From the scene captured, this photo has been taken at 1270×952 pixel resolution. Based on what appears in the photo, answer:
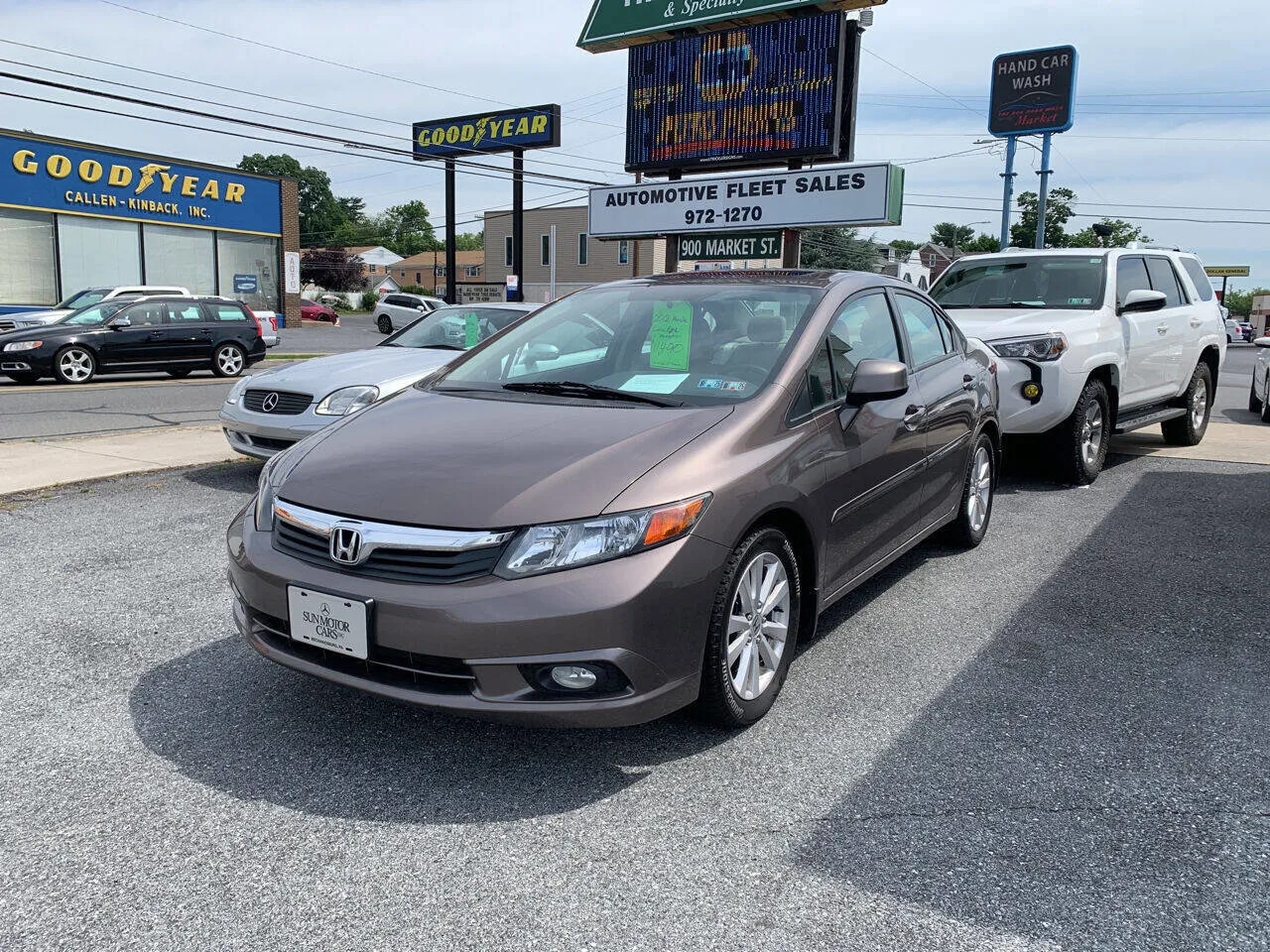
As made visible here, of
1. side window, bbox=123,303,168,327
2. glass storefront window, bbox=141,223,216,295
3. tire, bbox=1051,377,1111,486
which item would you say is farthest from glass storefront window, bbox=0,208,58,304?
tire, bbox=1051,377,1111,486

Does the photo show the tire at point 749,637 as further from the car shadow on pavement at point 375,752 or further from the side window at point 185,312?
the side window at point 185,312

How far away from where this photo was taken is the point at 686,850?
2.72 m

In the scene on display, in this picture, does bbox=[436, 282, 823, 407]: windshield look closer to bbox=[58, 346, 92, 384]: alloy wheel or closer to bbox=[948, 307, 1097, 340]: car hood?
bbox=[948, 307, 1097, 340]: car hood

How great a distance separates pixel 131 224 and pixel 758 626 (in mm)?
33554

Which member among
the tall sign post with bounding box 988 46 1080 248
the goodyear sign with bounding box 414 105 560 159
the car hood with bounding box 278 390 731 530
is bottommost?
the car hood with bounding box 278 390 731 530

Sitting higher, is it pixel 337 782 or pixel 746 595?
pixel 746 595

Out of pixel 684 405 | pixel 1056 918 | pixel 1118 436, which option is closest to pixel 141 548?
pixel 684 405

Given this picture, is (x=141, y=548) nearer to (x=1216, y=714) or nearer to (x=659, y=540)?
(x=659, y=540)

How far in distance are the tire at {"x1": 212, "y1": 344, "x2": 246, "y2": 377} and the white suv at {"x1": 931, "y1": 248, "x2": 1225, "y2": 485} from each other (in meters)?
13.4

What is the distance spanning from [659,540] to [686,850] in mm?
866

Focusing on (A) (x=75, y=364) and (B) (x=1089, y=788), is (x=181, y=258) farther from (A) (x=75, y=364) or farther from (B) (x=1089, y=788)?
(B) (x=1089, y=788)

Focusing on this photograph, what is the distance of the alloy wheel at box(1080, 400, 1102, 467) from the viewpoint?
7777mm

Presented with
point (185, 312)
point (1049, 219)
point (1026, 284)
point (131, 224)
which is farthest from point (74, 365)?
point (1049, 219)

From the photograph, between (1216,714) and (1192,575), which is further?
(1192,575)
